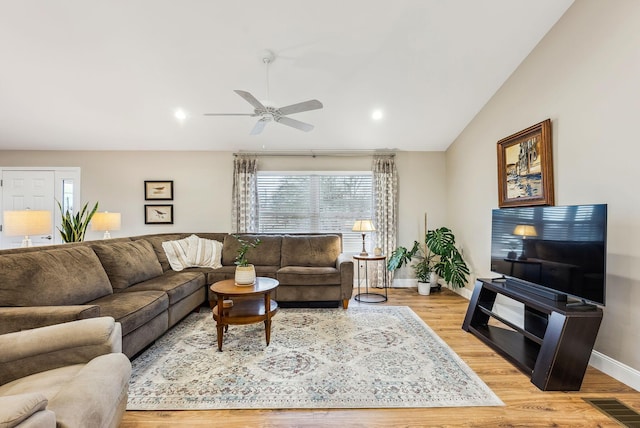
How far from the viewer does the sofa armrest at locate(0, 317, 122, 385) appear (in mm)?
1480

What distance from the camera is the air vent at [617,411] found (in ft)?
5.92

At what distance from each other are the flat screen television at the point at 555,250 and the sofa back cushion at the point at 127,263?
3953 millimetres

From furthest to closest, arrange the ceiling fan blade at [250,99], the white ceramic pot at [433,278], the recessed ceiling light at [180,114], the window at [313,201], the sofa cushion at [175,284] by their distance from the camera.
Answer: the window at [313,201] < the white ceramic pot at [433,278] < the recessed ceiling light at [180,114] < the sofa cushion at [175,284] < the ceiling fan blade at [250,99]

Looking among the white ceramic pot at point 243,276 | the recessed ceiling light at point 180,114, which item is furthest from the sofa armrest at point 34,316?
the recessed ceiling light at point 180,114

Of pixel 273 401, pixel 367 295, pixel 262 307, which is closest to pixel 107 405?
pixel 273 401

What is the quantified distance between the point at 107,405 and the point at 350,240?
4294mm

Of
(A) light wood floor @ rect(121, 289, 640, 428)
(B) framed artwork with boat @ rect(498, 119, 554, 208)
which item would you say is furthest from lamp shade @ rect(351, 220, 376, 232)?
(A) light wood floor @ rect(121, 289, 640, 428)

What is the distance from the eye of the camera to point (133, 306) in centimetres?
250

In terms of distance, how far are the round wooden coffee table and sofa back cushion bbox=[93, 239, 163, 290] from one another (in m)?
1.03

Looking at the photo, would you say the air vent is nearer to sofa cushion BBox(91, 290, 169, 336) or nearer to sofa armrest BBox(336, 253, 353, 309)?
sofa armrest BBox(336, 253, 353, 309)

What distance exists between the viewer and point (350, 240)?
5.33 metres

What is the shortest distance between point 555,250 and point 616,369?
972 millimetres

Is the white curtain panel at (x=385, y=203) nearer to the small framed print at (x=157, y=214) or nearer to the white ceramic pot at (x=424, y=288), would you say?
the white ceramic pot at (x=424, y=288)

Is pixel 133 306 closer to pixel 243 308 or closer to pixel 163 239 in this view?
pixel 243 308
